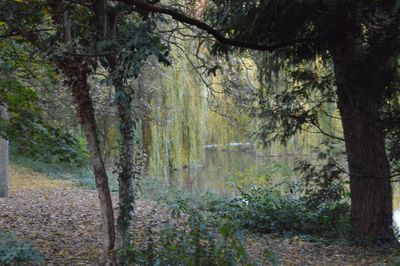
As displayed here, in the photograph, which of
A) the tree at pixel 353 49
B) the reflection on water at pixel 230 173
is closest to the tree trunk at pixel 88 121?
the tree at pixel 353 49

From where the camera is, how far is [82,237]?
687cm

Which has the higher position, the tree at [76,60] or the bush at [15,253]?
the tree at [76,60]

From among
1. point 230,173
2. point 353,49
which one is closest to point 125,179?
point 353,49

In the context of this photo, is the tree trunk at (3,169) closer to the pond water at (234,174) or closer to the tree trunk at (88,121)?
the pond water at (234,174)

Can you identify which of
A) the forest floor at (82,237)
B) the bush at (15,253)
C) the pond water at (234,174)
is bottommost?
the forest floor at (82,237)

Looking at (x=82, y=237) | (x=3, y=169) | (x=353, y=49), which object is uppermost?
(x=353, y=49)

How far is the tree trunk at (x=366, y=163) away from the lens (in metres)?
6.38

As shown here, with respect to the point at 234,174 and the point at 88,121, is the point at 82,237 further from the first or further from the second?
the point at 234,174

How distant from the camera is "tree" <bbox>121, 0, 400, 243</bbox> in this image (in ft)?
17.2

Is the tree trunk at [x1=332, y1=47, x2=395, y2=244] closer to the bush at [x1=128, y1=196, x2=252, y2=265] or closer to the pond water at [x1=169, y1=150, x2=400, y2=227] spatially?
the bush at [x1=128, y1=196, x2=252, y2=265]

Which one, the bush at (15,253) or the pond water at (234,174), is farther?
the pond water at (234,174)

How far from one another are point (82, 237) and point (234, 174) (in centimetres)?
762

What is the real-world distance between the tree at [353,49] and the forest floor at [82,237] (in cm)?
75

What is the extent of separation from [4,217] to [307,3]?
6.24 metres
